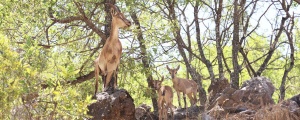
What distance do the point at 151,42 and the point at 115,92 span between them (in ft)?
7.38

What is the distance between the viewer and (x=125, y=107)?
985 centimetres

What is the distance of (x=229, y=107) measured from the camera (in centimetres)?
1141

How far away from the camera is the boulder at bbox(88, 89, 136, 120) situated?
31.1 ft

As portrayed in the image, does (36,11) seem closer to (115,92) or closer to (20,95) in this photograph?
(115,92)

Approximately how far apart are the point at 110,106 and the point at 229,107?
10.5ft

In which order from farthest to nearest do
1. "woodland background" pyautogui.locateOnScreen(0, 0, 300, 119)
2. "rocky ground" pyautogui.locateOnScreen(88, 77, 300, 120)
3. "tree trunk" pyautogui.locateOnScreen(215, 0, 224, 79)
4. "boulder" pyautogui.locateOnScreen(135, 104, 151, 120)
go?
"tree trunk" pyautogui.locateOnScreen(215, 0, 224, 79), "boulder" pyautogui.locateOnScreen(135, 104, 151, 120), "rocky ground" pyautogui.locateOnScreen(88, 77, 300, 120), "woodland background" pyautogui.locateOnScreen(0, 0, 300, 119)

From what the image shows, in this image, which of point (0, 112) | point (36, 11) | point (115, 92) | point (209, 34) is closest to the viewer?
point (0, 112)

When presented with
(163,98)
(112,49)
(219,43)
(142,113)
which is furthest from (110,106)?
(219,43)

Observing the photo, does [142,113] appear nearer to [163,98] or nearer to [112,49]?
[163,98]

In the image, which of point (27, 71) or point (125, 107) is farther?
point (125, 107)

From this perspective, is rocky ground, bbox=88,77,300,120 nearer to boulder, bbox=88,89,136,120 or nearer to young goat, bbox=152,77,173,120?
boulder, bbox=88,89,136,120

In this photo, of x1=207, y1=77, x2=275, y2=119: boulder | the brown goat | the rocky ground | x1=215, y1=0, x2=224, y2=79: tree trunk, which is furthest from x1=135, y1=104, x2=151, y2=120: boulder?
the brown goat

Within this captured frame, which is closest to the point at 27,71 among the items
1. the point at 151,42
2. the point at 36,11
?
the point at 36,11

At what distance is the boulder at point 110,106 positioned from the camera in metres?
9.48
